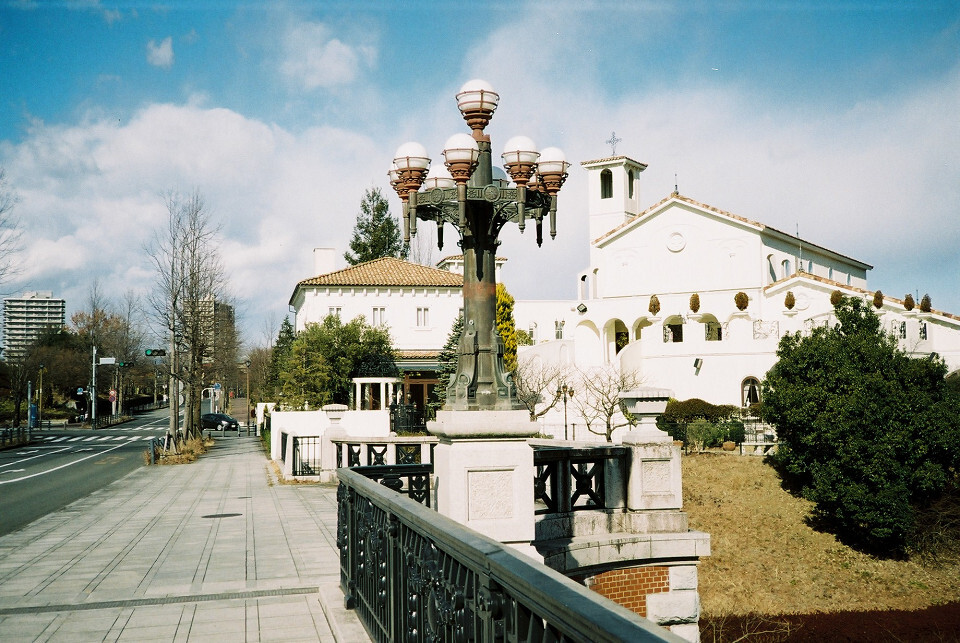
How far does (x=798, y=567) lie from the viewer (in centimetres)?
2402

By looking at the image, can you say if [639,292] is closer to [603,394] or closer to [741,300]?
[741,300]

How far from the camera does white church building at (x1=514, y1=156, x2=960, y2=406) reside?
35438 millimetres

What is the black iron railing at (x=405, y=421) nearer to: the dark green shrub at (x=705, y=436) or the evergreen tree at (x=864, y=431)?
the dark green shrub at (x=705, y=436)

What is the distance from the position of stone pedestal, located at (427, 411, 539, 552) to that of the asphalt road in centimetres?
969

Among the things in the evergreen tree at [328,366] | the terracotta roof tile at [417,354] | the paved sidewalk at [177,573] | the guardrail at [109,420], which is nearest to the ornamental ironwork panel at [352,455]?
the paved sidewalk at [177,573]

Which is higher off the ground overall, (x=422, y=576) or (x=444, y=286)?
(x=444, y=286)

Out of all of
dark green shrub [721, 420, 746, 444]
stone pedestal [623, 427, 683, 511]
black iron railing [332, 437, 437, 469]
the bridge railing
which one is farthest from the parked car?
the bridge railing

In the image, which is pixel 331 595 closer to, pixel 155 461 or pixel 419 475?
pixel 419 475

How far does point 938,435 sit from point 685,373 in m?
12.2

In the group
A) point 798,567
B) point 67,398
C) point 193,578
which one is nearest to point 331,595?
point 193,578

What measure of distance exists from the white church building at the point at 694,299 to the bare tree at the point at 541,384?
2.24 m

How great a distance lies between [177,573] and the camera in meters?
8.97

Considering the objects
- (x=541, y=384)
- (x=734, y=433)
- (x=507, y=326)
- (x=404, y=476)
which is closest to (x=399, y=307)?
(x=507, y=326)

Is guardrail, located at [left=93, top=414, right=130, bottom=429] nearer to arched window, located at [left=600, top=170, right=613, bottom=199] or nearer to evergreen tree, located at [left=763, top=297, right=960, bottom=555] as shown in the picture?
arched window, located at [left=600, top=170, right=613, bottom=199]
